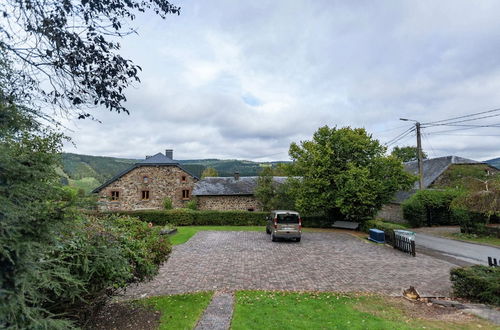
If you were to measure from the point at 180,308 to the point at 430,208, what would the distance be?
29.5 meters

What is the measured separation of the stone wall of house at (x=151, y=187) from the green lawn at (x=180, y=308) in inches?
1081

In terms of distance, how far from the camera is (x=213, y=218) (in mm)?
28625

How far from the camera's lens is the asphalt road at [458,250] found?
1431 cm

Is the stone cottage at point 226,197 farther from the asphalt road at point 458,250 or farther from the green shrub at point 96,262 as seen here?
the green shrub at point 96,262

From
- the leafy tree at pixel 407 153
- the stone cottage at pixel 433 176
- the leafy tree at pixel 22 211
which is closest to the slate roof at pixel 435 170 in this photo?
the stone cottage at pixel 433 176

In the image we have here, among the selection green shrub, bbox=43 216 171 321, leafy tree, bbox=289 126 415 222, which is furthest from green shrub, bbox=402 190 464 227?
green shrub, bbox=43 216 171 321

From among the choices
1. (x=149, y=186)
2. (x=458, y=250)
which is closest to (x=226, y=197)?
(x=149, y=186)

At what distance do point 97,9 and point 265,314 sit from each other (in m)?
7.01

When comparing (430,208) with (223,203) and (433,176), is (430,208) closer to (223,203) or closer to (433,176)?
(433,176)

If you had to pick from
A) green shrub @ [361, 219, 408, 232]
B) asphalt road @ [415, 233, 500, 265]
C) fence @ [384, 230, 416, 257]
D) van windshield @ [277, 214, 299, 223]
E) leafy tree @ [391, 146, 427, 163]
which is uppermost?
leafy tree @ [391, 146, 427, 163]

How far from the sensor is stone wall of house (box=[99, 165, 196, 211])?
3453cm

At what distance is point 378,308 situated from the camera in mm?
7504

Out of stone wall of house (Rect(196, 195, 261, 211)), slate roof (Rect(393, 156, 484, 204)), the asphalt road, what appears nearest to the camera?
the asphalt road

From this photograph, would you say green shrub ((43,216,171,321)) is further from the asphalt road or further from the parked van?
the asphalt road
